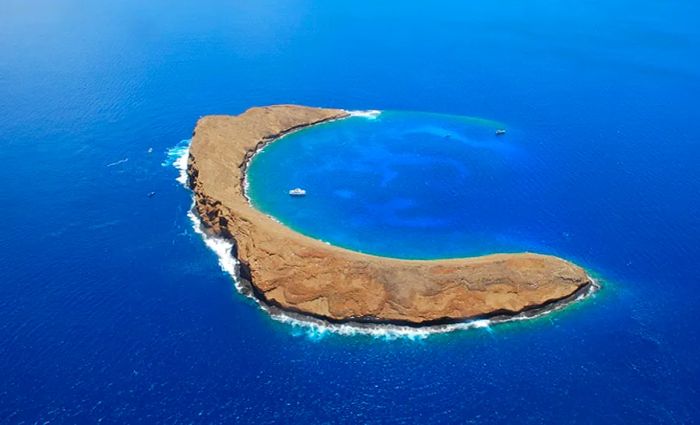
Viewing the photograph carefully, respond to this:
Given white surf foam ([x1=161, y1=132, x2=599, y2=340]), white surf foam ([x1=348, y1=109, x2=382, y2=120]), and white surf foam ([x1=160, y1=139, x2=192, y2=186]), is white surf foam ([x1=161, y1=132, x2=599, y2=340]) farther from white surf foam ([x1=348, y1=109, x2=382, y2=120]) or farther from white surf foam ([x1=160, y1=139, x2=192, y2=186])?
white surf foam ([x1=348, y1=109, x2=382, y2=120])

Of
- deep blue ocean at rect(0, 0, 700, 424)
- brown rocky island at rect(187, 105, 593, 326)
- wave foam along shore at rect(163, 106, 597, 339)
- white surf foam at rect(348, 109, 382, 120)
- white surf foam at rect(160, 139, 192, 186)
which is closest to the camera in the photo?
deep blue ocean at rect(0, 0, 700, 424)

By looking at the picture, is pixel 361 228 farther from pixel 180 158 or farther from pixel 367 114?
pixel 367 114

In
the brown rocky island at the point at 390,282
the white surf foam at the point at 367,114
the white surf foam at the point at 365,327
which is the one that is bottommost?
the white surf foam at the point at 365,327

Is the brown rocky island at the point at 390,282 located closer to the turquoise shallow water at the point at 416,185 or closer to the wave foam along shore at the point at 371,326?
the wave foam along shore at the point at 371,326

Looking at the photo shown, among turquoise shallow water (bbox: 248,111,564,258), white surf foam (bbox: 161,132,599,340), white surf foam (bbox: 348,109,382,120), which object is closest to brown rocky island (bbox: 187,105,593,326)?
white surf foam (bbox: 161,132,599,340)

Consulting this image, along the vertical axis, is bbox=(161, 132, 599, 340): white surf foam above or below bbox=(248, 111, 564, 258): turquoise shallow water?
below

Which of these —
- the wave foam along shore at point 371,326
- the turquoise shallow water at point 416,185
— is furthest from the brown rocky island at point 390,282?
the turquoise shallow water at point 416,185

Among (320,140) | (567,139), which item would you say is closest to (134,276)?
(320,140)

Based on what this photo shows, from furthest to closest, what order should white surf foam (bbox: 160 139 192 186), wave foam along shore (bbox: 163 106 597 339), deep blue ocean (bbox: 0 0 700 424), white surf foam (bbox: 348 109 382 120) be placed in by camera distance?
1. white surf foam (bbox: 348 109 382 120)
2. white surf foam (bbox: 160 139 192 186)
3. wave foam along shore (bbox: 163 106 597 339)
4. deep blue ocean (bbox: 0 0 700 424)
